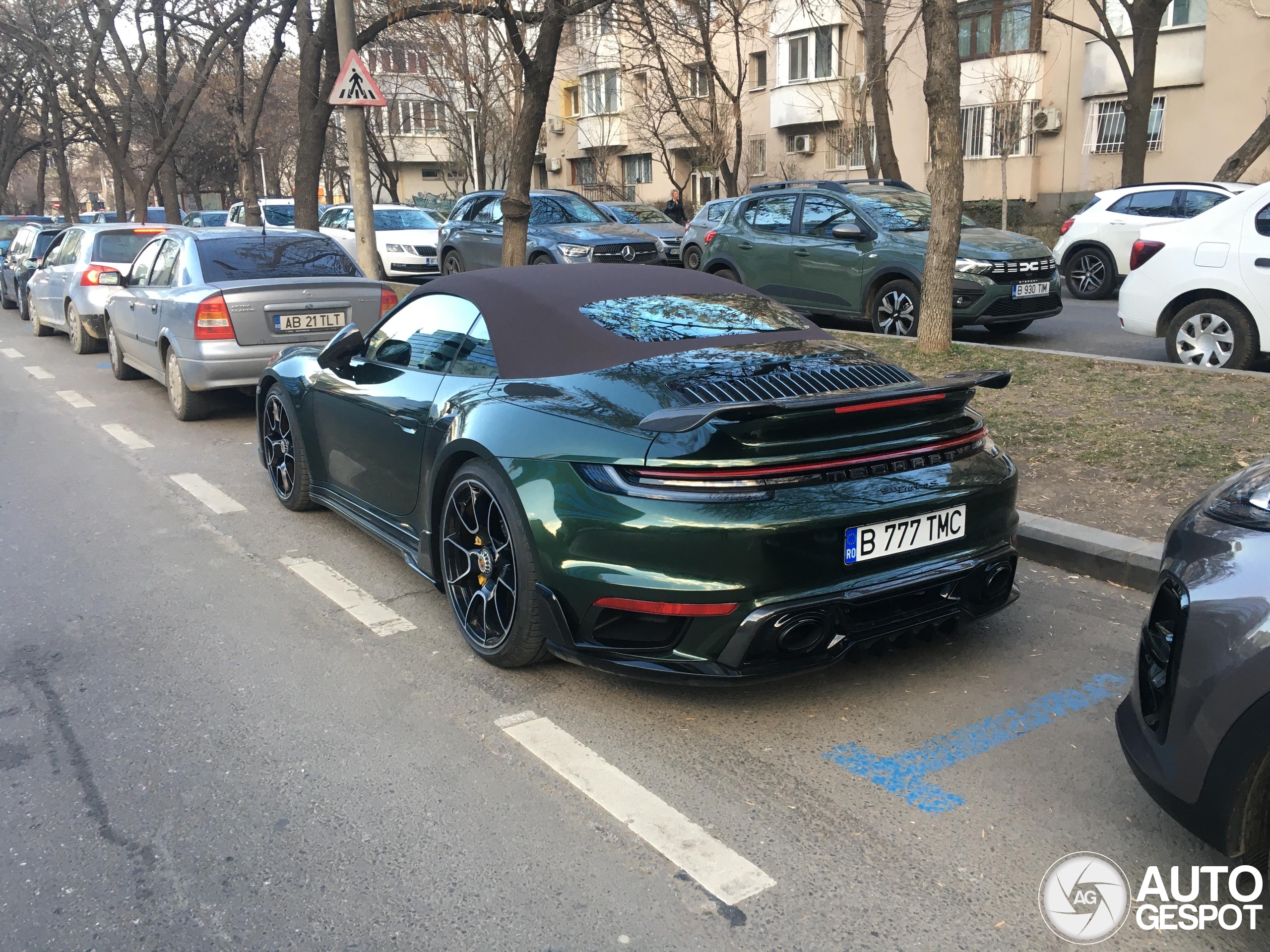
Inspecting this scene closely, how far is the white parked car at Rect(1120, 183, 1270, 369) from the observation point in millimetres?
8523

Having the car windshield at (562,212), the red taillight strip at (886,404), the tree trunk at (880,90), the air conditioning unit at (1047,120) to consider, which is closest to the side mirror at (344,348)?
the red taillight strip at (886,404)

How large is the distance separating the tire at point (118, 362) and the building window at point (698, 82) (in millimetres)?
21903

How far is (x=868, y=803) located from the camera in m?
3.18

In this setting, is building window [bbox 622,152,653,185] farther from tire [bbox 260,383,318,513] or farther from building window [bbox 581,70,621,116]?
tire [bbox 260,383,318,513]

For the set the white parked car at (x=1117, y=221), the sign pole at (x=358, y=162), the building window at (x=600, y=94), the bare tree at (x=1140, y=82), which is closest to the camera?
the sign pole at (x=358, y=162)

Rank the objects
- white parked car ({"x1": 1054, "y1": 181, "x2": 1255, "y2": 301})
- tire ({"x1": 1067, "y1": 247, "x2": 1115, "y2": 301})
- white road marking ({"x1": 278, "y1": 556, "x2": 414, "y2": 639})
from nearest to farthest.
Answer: white road marking ({"x1": 278, "y1": 556, "x2": 414, "y2": 639})
white parked car ({"x1": 1054, "y1": 181, "x2": 1255, "y2": 301})
tire ({"x1": 1067, "y1": 247, "x2": 1115, "y2": 301})

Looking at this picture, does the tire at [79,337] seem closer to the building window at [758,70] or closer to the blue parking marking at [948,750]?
the blue parking marking at [948,750]

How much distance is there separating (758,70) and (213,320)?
3790cm

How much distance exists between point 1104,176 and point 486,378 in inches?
1227

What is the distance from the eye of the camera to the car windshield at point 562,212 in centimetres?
1773

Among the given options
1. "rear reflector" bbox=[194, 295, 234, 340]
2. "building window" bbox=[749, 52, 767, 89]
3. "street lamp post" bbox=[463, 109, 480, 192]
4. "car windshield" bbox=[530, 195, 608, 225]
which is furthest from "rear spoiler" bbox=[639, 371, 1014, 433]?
"building window" bbox=[749, 52, 767, 89]

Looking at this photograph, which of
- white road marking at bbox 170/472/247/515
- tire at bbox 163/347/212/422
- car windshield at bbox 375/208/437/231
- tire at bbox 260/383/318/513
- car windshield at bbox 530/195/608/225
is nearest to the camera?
tire at bbox 260/383/318/513

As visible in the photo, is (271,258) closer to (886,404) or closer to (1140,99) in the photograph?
(886,404)

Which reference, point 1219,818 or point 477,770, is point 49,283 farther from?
point 1219,818
